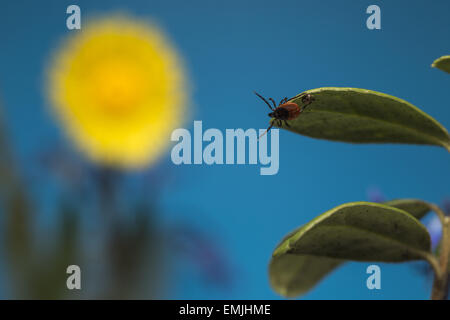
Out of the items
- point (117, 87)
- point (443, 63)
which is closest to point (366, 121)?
point (443, 63)

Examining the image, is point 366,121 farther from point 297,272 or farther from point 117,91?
point 117,91

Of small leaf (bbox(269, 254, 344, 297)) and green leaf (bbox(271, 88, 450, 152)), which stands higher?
green leaf (bbox(271, 88, 450, 152))

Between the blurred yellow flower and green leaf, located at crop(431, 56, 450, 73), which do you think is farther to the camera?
the blurred yellow flower

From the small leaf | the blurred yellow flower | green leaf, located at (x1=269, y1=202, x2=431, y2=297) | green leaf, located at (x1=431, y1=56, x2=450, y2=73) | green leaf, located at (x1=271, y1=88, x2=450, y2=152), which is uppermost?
the blurred yellow flower

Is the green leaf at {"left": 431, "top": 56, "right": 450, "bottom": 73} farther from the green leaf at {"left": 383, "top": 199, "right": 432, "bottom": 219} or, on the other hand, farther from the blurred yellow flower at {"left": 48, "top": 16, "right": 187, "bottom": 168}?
the blurred yellow flower at {"left": 48, "top": 16, "right": 187, "bottom": 168}

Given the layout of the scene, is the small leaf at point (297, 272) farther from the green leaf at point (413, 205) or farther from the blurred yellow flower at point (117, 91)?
the blurred yellow flower at point (117, 91)

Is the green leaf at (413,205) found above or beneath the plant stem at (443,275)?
above

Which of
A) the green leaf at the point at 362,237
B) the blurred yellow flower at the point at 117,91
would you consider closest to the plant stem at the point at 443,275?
the green leaf at the point at 362,237

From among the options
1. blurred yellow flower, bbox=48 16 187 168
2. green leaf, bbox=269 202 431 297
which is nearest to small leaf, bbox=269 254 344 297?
green leaf, bbox=269 202 431 297
